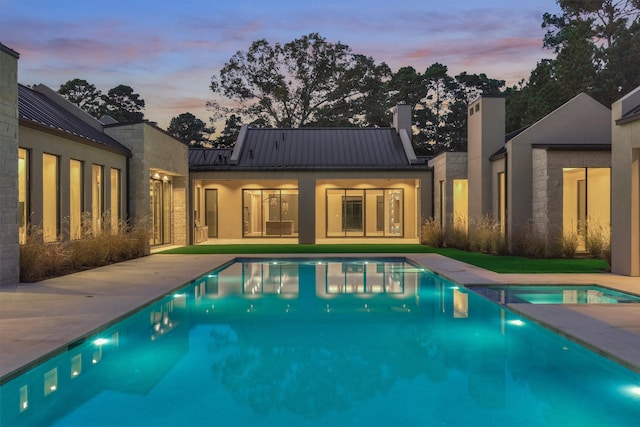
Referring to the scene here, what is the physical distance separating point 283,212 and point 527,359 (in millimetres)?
21033

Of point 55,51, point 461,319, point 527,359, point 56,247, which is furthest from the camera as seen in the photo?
point 55,51

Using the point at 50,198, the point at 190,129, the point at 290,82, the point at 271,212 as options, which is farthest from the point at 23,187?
the point at 190,129

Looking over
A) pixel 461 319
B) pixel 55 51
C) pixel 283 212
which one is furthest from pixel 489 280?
pixel 55 51

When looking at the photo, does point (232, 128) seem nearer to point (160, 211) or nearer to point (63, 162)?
point (160, 211)

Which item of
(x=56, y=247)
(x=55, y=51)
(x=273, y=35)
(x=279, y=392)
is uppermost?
(x=273, y=35)

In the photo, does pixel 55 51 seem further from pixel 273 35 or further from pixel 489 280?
pixel 489 280

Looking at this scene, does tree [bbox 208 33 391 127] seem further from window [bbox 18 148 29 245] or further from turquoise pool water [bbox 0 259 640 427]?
turquoise pool water [bbox 0 259 640 427]

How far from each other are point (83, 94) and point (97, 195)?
32.1m

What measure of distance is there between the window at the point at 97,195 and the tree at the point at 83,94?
2912cm

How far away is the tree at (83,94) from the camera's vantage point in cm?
4322

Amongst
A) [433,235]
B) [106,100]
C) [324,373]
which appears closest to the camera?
[324,373]

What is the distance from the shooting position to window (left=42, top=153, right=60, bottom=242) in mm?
12955

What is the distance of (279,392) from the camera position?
4.96 metres

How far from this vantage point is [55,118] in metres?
14.6
